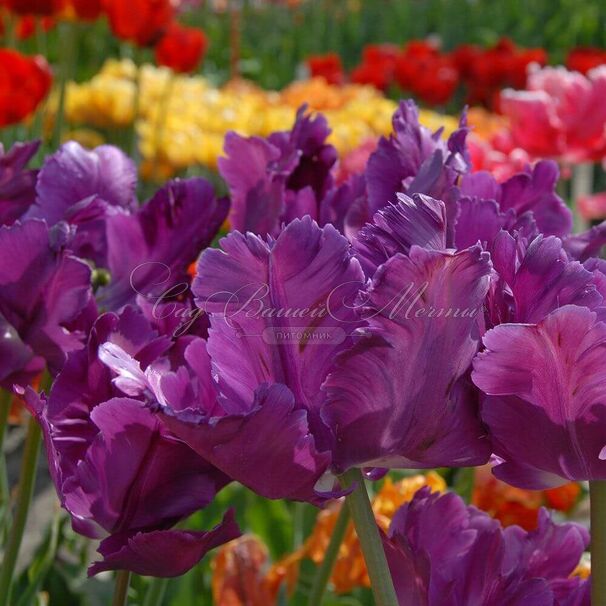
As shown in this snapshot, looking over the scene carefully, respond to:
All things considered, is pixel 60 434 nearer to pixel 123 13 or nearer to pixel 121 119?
pixel 123 13

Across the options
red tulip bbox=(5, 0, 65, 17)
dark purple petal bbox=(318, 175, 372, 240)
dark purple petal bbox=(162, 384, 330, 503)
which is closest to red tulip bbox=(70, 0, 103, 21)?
red tulip bbox=(5, 0, 65, 17)

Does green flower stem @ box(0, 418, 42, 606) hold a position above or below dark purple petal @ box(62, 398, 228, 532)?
below

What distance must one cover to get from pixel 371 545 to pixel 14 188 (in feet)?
1.15

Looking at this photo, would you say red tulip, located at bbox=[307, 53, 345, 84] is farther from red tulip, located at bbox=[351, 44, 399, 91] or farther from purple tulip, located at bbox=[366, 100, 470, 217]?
purple tulip, located at bbox=[366, 100, 470, 217]

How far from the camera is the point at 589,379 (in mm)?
385

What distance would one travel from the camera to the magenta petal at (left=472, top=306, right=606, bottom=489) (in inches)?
14.9

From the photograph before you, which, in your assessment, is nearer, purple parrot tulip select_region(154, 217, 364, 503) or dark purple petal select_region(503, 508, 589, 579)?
purple parrot tulip select_region(154, 217, 364, 503)

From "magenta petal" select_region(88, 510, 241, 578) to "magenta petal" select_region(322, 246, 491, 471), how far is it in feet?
0.23

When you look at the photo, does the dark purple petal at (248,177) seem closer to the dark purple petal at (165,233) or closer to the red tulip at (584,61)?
the dark purple petal at (165,233)

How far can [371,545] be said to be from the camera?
392mm

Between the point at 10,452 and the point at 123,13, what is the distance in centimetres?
108

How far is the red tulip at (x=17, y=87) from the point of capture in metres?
1.66

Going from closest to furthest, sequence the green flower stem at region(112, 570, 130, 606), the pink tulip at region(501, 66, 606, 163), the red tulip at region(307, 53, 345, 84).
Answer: the green flower stem at region(112, 570, 130, 606), the pink tulip at region(501, 66, 606, 163), the red tulip at region(307, 53, 345, 84)

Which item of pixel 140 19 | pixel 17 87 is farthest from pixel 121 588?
pixel 140 19
